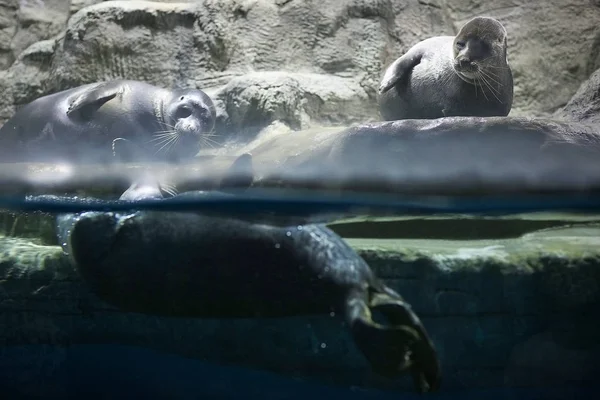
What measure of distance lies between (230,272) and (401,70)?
3.50 m

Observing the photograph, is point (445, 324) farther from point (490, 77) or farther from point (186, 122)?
point (490, 77)

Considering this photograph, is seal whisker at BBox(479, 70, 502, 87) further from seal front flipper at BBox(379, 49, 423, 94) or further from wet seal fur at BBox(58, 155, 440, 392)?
wet seal fur at BBox(58, 155, 440, 392)

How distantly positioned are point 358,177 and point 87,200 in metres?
1.12

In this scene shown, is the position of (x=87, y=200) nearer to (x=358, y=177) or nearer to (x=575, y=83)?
(x=358, y=177)

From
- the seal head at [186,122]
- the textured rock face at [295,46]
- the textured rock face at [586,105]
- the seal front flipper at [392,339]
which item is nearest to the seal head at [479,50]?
the textured rock face at [586,105]

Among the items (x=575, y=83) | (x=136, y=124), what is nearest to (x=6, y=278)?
(x=136, y=124)

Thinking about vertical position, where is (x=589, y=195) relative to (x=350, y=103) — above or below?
below

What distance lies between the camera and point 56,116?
474 cm

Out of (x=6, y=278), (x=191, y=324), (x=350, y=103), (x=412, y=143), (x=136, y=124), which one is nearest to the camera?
(x=191, y=324)

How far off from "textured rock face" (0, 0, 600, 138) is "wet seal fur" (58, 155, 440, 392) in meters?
3.88

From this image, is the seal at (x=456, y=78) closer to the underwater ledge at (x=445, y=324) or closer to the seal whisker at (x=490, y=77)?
the seal whisker at (x=490, y=77)

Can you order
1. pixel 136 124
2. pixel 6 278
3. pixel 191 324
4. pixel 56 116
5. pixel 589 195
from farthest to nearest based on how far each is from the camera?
pixel 56 116 → pixel 136 124 → pixel 589 195 → pixel 6 278 → pixel 191 324

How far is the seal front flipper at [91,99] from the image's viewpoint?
4.72 metres

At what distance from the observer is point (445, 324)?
2.50 metres
